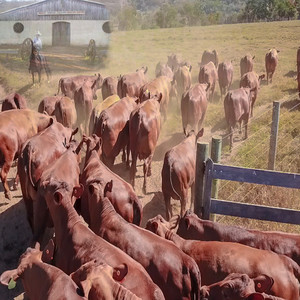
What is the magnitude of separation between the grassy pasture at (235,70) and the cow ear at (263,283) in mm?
2648

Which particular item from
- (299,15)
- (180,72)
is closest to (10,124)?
(180,72)

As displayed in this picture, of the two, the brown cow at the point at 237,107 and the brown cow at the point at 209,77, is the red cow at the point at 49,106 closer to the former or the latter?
the brown cow at the point at 237,107

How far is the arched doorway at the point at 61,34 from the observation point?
28.2m

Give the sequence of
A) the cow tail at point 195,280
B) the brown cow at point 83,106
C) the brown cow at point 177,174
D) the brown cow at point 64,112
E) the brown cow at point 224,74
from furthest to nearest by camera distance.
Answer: the brown cow at point 224,74
the brown cow at point 83,106
the brown cow at point 64,112
the brown cow at point 177,174
the cow tail at point 195,280

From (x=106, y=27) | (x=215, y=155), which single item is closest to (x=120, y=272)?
(x=215, y=155)

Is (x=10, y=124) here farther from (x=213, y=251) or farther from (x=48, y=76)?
(x=48, y=76)

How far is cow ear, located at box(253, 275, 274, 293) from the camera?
13.2 ft

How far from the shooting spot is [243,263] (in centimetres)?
443

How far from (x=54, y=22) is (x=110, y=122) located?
2156 cm

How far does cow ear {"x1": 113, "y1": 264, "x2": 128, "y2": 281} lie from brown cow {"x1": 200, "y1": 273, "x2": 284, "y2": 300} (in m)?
0.79

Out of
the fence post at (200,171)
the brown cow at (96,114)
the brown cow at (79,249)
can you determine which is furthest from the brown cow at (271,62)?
the brown cow at (79,249)

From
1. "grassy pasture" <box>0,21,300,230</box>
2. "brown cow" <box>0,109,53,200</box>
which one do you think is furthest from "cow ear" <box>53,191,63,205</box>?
"brown cow" <box>0,109,53,200</box>

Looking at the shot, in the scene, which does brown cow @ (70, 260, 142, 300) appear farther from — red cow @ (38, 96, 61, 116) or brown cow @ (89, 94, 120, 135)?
red cow @ (38, 96, 61, 116)

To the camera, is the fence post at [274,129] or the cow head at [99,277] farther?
the fence post at [274,129]
